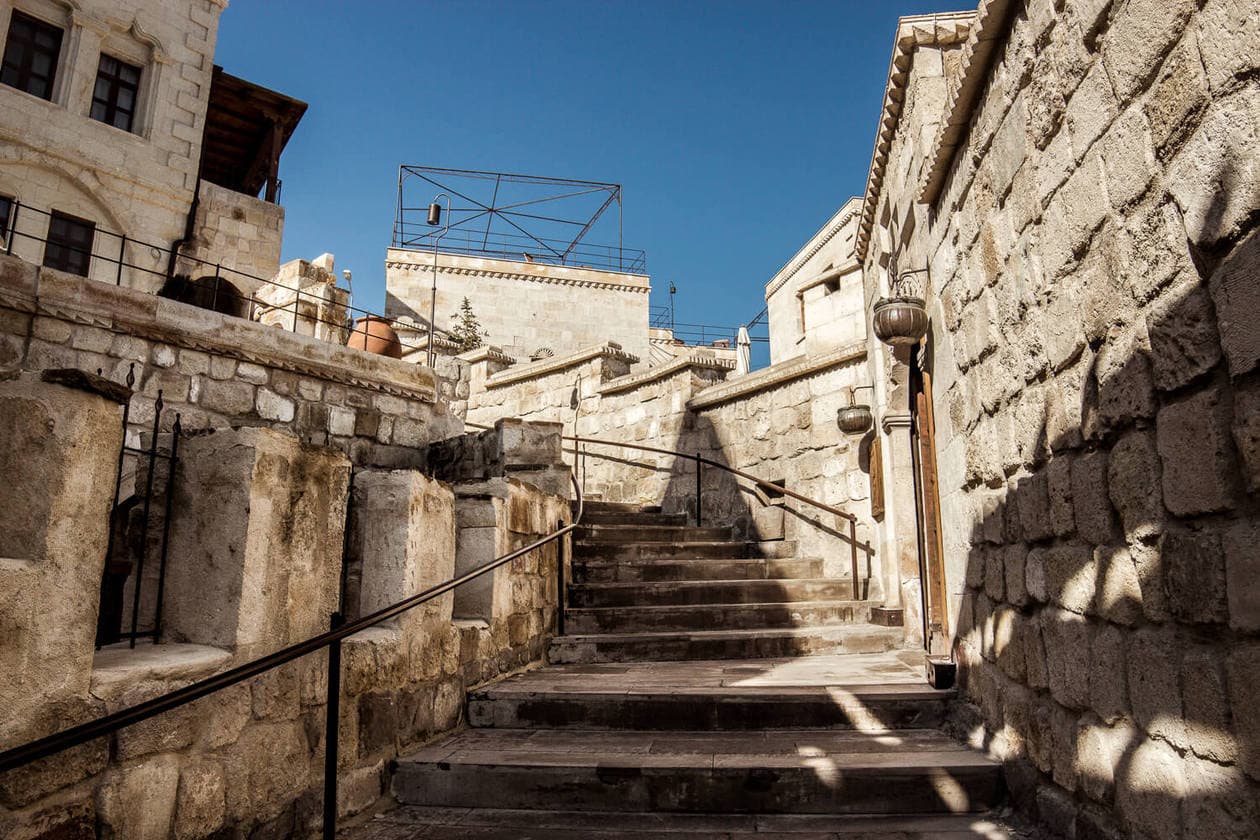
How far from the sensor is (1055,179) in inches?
92.7

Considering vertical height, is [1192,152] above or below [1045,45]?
below

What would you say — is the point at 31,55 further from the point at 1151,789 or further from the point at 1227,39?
the point at 1151,789

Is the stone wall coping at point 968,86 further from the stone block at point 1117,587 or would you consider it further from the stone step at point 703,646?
the stone step at point 703,646

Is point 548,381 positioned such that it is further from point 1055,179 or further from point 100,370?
point 1055,179

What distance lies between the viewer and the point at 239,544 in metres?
2.58

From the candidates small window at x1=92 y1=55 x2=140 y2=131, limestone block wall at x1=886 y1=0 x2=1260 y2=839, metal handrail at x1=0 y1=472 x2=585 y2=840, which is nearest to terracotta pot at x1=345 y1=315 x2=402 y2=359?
metal handrail at x1=0 y1=472 x2=585 y2=840

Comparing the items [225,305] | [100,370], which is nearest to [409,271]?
[225,305]

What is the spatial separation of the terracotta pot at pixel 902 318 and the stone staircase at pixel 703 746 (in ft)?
6.16

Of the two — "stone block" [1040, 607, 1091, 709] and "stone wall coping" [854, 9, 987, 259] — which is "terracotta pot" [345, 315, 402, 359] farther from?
"stone block" [1040, 607, 1091, 709]

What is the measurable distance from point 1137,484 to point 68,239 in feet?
42.9

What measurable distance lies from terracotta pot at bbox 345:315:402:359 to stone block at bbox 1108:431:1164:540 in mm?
7292

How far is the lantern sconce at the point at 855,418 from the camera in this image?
7102 millimetres

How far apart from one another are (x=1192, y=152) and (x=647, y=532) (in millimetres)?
6440

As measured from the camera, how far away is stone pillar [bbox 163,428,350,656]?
8.48ft
